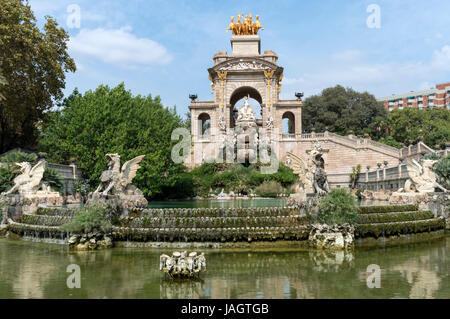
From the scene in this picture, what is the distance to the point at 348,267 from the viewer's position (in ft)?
34.9

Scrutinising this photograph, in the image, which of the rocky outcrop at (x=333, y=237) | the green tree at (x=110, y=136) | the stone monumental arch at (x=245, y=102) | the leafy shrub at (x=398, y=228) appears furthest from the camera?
the stone monumental arch at (x=245, y=102)

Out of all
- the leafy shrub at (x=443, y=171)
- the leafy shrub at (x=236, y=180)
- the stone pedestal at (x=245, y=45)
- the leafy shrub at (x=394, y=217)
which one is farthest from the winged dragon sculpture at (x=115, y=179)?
the stone pedestal at (x=245, y=45)

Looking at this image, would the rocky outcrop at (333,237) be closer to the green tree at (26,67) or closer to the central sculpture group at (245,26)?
the green tree at (26,67)

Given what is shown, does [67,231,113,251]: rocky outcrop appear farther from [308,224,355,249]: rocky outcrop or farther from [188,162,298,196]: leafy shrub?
[188,162,298,196]: leafy shrub

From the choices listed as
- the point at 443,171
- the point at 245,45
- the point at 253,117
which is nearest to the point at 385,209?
the point at 443,171

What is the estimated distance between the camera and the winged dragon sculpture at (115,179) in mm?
15281

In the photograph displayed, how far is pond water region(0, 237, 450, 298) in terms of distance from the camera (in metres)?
8.20

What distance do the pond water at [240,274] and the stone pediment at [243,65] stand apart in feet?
123

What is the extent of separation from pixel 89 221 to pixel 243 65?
38.1 meters

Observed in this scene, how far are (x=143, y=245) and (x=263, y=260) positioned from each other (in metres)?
4.53

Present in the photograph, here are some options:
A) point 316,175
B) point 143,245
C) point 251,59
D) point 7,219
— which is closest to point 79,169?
point 7,219

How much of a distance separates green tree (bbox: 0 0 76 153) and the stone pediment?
19471 millimetres

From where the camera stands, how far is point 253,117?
48.4 m
